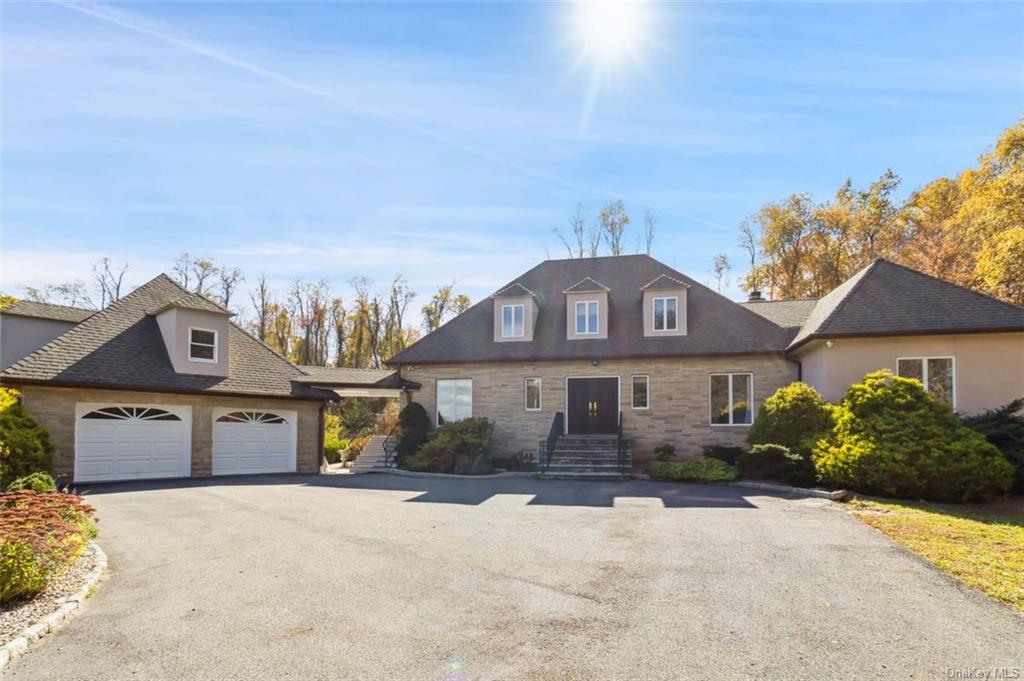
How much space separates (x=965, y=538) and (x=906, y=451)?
366 centimetres

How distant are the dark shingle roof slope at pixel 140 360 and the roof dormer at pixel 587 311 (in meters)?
9.06

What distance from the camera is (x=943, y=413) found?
12.5m

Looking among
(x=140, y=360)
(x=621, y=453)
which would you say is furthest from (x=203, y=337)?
(x=621, y=453)

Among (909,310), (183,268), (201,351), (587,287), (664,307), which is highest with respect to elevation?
(183,268)

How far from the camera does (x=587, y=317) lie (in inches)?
838

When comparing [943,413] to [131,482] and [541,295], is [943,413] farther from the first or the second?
[131,482]

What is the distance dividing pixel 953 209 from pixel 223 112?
108 feet

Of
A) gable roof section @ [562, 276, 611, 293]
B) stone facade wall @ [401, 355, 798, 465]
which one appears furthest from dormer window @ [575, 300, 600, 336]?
stone facade wall @ [401, 355, 798, 465]

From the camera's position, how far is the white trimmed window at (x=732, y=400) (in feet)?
61.8

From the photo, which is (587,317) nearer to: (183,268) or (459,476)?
(459,476)

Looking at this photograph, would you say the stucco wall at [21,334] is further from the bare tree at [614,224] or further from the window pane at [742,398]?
the bare tree at [614,224]

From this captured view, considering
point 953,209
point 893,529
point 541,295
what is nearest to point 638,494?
point 893,529

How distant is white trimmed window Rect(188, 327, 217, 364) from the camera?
18.4 meters

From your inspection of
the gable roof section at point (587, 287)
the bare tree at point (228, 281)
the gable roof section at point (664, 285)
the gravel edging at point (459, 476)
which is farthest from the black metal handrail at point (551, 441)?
the bare tree at point (228, 281)
